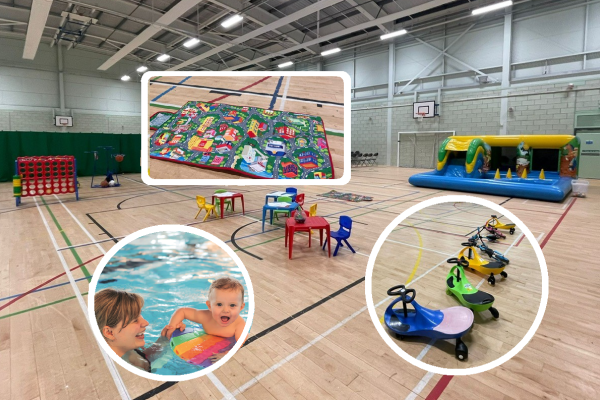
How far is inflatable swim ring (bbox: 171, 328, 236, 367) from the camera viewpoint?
3.34 ft

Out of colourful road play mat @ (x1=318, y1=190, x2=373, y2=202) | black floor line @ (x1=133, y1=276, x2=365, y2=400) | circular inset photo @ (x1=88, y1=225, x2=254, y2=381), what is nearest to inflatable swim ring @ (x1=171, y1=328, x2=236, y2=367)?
circular inset photo @ (x1=88, y1=225, x2=254, y2=381)

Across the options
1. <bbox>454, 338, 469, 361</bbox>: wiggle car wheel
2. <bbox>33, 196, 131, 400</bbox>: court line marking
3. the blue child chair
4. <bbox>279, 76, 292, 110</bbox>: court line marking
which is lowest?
<bbox>33, 196, 131, 400</bbox>: court line marking

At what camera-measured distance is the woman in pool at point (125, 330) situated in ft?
3.19

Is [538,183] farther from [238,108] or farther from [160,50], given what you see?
[160,50]

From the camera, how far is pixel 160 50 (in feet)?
55.4

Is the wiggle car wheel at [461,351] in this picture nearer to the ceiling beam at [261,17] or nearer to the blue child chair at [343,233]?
the blue child chair at [343,233]

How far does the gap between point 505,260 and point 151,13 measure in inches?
547

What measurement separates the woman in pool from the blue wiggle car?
1.41m

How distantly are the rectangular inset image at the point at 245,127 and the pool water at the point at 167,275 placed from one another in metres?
0.35

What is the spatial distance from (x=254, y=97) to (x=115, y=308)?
0.78 m

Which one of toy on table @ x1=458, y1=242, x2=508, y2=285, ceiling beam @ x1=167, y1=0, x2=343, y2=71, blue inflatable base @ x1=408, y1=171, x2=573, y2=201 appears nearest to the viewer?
toy on table @ x1=458, y1=242, x2=508, y2=285

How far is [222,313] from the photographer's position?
98cm

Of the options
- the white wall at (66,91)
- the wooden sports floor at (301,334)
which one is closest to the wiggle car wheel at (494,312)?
the wooden sports floor at (301,334)

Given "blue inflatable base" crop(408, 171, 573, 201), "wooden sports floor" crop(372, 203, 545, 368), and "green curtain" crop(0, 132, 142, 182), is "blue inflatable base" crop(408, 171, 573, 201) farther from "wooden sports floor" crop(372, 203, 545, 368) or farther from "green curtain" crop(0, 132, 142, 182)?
"green curtain" crop(0, 132, 142, 182)
